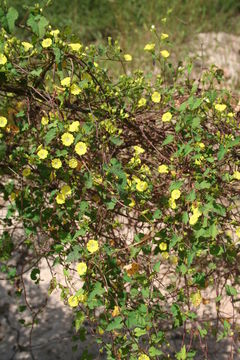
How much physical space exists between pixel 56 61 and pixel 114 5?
4.04 m

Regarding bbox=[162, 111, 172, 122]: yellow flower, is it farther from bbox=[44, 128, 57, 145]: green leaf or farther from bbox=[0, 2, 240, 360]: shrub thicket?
bbox=[44, 128, 57, 145]: green leaf

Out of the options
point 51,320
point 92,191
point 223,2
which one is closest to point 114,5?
point 223,2

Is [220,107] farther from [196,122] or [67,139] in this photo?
[67,139]

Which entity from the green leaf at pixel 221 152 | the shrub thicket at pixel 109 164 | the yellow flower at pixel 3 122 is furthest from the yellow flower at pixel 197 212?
the yellow flower at pixel 3 122

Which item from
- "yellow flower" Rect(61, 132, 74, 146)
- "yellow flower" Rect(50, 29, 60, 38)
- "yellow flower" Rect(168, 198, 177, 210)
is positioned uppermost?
"yellow flower" Rect(50, 29, 60, 38)

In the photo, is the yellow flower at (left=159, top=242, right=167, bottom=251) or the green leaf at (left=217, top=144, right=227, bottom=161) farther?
the yellow flower at (left=159, top=242, right=167, bottom=251)

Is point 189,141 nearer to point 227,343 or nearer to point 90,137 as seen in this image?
point 90,137

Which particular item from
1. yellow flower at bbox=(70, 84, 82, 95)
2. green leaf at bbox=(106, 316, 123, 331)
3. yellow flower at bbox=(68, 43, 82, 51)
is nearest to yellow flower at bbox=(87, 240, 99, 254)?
green leaf at bbox=(106, 316, 123, 331)

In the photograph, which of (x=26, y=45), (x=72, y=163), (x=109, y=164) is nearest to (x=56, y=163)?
(x=72, y=163)

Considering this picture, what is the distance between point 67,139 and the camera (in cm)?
152

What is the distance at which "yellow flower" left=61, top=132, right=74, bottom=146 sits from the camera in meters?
1.51

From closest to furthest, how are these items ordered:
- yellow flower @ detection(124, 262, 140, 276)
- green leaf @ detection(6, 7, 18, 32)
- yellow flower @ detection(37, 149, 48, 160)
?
green leaf @ detection(6, 7, 18, 32)
yellow flower @ detection(37, 149, 48, 160)
yellow flower @ detection(124, 262, 140, 276)

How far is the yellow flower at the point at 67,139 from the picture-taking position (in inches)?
59.6

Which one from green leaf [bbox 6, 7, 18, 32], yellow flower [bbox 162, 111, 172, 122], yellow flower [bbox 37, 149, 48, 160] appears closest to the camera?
green leaf [bbox 6, 7, 18, 32]
